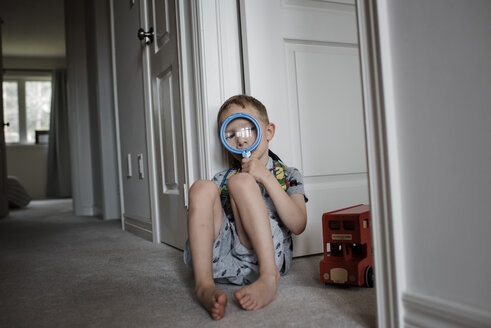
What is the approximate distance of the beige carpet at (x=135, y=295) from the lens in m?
0.89

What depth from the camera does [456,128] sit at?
0.63 meters

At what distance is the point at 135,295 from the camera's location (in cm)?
113

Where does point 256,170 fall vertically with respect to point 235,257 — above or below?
above

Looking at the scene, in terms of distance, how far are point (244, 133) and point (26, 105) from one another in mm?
7928

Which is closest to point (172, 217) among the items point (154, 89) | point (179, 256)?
point (179, 256)

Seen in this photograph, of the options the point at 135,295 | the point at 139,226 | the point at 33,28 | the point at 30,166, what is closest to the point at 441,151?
the point at 135,295

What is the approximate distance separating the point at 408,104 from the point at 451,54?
10 centimetres

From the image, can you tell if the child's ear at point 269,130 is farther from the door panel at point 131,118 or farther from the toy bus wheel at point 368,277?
the door panel at point 131,118

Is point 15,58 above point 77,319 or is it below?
above

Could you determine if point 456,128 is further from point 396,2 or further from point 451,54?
point 396,2

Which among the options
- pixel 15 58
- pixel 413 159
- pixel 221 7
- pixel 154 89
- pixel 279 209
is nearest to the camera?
pixel 413 159

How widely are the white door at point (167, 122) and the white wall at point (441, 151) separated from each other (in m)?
1.12

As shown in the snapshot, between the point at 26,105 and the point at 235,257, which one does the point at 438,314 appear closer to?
the point at 235,257

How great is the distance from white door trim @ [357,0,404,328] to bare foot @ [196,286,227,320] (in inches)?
12.5
